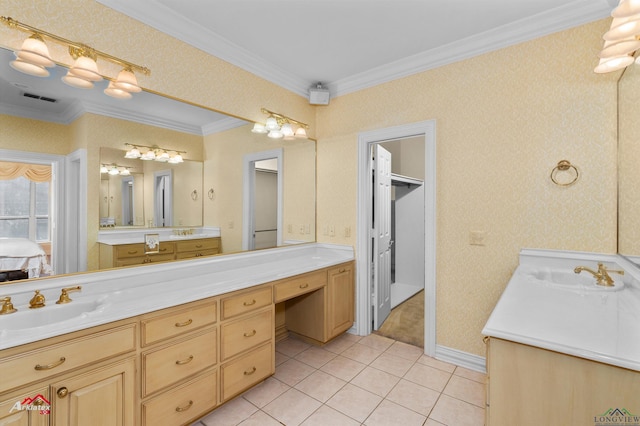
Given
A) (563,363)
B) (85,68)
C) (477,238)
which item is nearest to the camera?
(563,363)

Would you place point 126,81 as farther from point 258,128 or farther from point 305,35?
point 305,35

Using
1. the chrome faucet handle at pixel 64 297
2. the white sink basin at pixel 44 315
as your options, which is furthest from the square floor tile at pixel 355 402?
the chrome faucet handle at pixel 64 297

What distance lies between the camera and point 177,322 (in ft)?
5.44

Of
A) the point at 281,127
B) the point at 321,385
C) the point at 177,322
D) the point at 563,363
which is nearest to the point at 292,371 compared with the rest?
the point at 321,385

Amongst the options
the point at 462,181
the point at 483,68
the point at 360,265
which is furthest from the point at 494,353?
the point at 483,68

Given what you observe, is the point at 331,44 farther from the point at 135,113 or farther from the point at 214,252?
the point at 214,252

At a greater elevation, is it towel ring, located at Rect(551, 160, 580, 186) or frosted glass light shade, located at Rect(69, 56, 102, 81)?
frosted glass light shade, located at Rect(69, 56, 102, 81)

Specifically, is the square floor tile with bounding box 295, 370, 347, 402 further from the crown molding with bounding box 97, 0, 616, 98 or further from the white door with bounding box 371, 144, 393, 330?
the crown molding with bounding box 97, 0, 616, 98

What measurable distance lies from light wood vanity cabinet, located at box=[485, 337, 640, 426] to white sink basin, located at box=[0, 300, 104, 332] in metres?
1.84

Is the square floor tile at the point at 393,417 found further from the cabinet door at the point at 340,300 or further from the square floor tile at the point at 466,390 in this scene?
the cabinet door at the point at 340,300

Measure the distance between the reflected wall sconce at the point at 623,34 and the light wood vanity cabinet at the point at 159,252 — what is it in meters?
2.66

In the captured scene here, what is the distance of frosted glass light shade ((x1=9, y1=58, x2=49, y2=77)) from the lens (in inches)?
60.0

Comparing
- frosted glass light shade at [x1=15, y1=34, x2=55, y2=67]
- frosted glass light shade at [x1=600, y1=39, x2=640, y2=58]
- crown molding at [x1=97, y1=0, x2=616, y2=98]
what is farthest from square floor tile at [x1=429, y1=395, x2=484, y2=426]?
frosted glass light shade at [x1=15, y1=34, x2=55, y2=67]

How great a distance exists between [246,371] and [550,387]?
1748 millimetres
